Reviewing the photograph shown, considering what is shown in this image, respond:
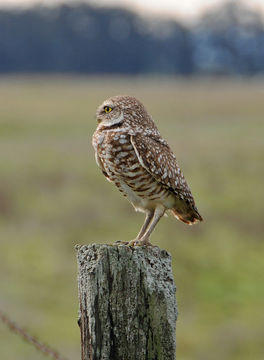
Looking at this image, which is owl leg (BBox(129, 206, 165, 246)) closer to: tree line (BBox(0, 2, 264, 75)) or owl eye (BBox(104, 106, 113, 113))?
owl eye (BBox(104, 106, 113, 113))

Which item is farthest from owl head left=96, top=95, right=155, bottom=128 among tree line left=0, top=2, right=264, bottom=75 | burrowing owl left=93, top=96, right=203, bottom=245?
tree line left=0, top=2, right=264, bottom=75

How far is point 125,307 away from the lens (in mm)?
3191

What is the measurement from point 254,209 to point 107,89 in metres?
30.8

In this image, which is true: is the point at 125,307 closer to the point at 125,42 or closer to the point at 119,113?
the point at 119,113

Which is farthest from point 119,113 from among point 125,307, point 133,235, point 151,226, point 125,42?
point 125,42

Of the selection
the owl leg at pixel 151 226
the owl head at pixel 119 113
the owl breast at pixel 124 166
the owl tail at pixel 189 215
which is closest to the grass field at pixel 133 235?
the owl tail at pixel 189 215

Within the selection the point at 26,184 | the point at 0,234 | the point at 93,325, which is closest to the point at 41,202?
the point at 26,184

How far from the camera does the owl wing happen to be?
4.27m

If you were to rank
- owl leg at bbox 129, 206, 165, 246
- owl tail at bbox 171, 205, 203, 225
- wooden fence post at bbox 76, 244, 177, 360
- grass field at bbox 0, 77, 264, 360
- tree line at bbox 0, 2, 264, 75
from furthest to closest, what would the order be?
tree line at bbox 0, 2, 264, 75
grass field at bbox 0, 77, 264, 360
owl tail at bbox 171, 205, 203, 225
owl leg at bbox 129, 206, 165, 246
wooden fence post at bbox 76, 244, 177, 360

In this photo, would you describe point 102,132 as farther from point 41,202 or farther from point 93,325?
point 41,202

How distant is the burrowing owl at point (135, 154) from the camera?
4.26 meters

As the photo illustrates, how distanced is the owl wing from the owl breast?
4 centimetres

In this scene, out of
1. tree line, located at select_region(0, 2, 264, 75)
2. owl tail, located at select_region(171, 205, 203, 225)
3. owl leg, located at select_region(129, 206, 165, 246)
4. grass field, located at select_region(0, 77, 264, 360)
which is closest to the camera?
owl leg, located at select_region(129, 206, 165, 246)

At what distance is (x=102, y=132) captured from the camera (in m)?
4.30
